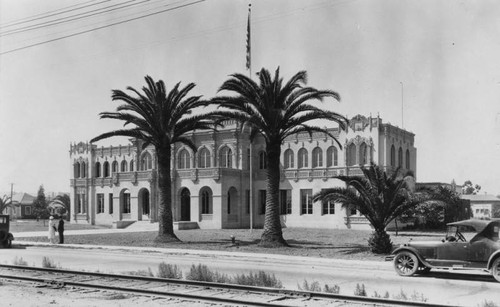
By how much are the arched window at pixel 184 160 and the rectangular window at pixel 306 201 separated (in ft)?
37.5

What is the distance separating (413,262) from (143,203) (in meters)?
A: 39.8

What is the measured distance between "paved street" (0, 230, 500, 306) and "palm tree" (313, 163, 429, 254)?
3.20m

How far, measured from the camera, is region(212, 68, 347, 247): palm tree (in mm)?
26422

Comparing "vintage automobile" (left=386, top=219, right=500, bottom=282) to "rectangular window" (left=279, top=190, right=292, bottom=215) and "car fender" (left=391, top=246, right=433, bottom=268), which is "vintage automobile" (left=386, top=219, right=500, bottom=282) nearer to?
"car fender" (left=391, top=246, right=433, bottom=268)

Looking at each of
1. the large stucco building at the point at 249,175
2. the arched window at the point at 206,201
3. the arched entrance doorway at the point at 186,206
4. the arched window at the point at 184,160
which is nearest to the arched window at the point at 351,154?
the large stucco building at the point at 249,175

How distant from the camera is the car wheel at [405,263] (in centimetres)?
1589

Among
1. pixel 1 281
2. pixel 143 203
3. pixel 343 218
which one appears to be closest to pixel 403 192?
pixel 1 281

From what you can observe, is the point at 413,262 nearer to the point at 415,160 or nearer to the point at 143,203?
the point at 415,160

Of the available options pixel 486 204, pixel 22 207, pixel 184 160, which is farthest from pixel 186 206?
pixel 486 204

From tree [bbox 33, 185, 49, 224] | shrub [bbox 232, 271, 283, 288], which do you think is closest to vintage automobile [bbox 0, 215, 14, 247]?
shrub [bbox 232, 271, 283, 288]

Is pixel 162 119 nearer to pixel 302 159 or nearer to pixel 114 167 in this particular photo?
pixel 302 159

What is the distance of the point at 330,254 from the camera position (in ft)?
75.5

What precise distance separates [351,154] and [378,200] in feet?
73.0

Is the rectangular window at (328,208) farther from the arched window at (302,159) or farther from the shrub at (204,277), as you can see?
the shrub at (204,277)
